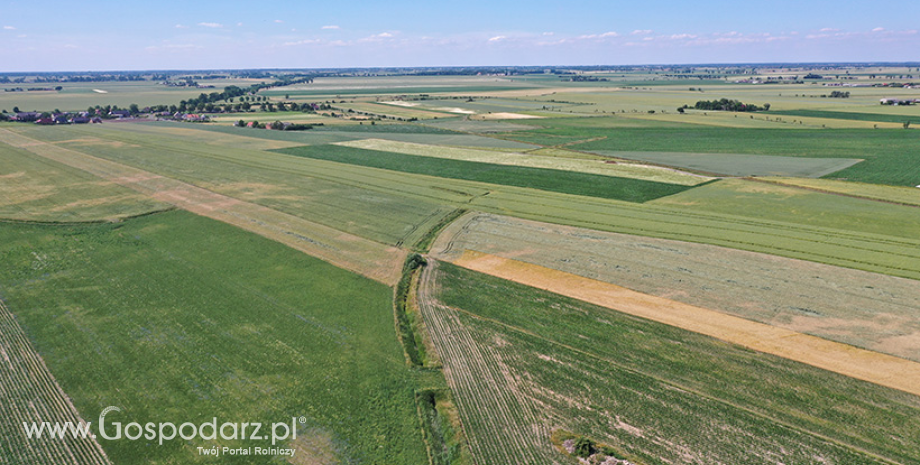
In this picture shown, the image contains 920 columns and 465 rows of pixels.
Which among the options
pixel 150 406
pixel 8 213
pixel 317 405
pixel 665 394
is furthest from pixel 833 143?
pixel 8 213

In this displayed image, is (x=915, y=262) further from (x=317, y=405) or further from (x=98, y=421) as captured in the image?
(x=98, y=421)

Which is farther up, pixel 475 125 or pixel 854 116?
pixel 475 125

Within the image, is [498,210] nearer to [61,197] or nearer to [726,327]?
[726,327]

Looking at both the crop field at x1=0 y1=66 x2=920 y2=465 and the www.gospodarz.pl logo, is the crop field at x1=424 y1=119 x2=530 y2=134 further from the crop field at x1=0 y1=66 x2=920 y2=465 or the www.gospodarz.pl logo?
the www.gospodarz.pl logo

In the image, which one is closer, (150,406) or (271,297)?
(150,406)

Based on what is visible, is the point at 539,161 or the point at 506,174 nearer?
the point at 506,174

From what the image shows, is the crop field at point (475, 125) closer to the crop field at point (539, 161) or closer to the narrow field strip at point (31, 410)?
the crop field at point (539, 161)

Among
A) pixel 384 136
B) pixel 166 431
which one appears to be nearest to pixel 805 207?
pixel 166 431
